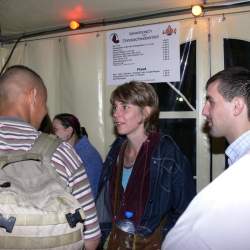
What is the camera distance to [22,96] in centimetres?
162

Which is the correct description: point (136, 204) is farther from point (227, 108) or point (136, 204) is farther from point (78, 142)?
point (78, 142)

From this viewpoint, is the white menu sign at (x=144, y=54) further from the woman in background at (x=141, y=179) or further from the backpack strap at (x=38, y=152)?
the backpack strap at (x=38, y=152)

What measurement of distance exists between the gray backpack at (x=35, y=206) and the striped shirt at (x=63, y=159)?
4 centimetres

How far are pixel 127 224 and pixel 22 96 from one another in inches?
39.9

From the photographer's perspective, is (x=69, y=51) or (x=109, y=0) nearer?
(x=109, y=0)

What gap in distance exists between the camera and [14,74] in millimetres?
1676

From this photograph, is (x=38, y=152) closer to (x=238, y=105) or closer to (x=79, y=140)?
(x=238, y=105)

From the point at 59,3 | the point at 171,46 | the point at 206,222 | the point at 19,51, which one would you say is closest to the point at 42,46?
the point at 19,51

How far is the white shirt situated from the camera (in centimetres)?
99

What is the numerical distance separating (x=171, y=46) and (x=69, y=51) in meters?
1.03

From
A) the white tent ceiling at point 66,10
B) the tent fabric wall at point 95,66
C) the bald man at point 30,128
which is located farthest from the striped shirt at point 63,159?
the white tent ceiling at point 66,10

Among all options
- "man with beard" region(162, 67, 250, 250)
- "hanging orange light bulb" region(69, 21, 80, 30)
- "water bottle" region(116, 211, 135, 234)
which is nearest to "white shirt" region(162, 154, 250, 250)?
"man with beard" region(162, 67, 250, 250)

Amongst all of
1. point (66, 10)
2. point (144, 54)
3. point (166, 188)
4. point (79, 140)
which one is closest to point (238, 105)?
point (166, 188)

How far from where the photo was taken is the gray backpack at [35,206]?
1331 millimetres
